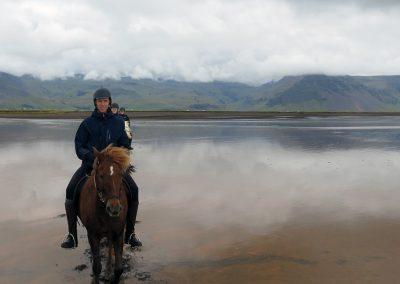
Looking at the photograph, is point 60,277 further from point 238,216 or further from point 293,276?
point 238,216

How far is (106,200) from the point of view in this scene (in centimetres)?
680

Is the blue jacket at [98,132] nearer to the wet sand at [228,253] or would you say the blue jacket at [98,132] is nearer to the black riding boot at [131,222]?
the black riding boot at [131,222]

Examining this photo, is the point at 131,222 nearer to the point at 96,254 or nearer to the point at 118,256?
the point at 118,256

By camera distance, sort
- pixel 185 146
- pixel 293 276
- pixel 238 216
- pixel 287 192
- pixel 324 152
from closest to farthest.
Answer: pixel 293 276 < pixel 238 216 < pixel 287 192 < pixel 324 152 < pixel 185 146

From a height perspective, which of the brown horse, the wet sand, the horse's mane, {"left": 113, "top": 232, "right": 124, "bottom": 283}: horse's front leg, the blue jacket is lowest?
the wet sand

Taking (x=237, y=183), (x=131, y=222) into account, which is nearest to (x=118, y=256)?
(x=131, y=222)

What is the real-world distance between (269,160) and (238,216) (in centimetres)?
1259

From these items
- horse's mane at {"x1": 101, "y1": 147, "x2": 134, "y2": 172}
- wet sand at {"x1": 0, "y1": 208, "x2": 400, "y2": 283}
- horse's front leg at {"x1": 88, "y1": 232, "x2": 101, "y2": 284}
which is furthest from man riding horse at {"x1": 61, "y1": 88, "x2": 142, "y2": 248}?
wet sand at {"x1": 0, "y1": 208, "x2": 400, "y2": 283}

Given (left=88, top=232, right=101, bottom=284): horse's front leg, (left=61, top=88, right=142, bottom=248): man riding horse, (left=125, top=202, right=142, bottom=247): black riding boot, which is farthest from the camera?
(left=125, top=202, right=142, bottom=247): black riding boot

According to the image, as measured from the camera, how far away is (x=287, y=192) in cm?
1619

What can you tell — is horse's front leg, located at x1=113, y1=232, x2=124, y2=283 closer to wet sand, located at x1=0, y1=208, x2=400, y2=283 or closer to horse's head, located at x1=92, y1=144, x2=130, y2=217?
wet sand, located at x1=0, y1=208, x2=400, y2=283

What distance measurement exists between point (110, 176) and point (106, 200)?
41 cm

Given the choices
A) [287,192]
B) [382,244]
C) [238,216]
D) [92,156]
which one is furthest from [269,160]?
[92,156]

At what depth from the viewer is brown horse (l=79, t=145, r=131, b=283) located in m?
6.79
